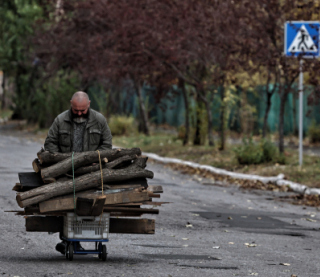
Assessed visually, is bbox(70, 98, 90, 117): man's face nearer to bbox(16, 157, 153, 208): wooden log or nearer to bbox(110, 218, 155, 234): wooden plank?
bbox(16, 157, 153, 208): wooden log

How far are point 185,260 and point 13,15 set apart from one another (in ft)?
125

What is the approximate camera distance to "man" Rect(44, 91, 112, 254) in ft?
24.8

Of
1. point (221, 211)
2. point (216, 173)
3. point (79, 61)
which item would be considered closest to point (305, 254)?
point (221, 211)

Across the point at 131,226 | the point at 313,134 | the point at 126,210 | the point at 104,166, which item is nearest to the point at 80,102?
the point at 104,166

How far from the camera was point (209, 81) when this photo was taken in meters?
23.0

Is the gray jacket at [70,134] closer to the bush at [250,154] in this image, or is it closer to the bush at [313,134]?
the bush at [250,154]

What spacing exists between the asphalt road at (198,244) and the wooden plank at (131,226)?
32cm

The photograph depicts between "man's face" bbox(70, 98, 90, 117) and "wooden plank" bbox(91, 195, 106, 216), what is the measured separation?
42.7 inches

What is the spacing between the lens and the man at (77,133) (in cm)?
757

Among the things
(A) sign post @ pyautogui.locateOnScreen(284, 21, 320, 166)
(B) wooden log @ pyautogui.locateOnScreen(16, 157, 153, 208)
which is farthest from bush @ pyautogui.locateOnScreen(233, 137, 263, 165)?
(B) wooden log @ pyautogui.locateOnScreen(16, 157, 153, 208)

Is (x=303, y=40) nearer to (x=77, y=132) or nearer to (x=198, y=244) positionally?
(x=198, y=244)

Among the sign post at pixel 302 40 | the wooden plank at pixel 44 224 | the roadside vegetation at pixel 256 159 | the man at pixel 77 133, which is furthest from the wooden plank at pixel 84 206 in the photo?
the sign post at pixel 302 40

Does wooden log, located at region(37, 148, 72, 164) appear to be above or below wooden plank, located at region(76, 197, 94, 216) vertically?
above

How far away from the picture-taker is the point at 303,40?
1670 cm
